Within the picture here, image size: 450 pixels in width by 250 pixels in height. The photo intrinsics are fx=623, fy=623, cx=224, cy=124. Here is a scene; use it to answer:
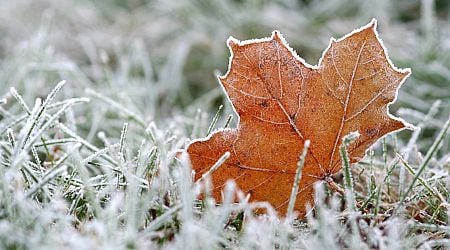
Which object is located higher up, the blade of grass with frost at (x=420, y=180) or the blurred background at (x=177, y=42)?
the blurred background at (x=177, y=42)

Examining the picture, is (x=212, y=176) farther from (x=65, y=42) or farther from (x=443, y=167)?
(x=65, y=42)

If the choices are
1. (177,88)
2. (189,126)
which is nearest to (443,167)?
(189,126)

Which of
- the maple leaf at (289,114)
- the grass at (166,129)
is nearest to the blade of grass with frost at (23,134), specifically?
the grass at (166,129)

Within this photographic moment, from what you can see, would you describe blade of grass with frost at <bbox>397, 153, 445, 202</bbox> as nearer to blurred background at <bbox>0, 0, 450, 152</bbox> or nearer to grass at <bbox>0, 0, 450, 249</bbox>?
grass at <bbox>0, 0, 450, 249</bbox>

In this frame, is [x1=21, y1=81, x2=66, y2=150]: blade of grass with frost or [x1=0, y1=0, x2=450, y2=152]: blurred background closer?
[x1=21, y1=81, x2=66, y2=150]: blade of grass with frost

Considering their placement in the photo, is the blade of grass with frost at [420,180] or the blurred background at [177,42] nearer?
the blade of grass with frost at [420,180]

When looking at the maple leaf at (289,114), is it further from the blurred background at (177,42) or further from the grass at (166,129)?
the blurred background at (177,42)

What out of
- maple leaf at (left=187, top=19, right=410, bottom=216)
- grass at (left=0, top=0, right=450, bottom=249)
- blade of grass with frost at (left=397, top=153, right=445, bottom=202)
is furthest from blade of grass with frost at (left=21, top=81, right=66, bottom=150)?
blade of grass with frost at (left=397, top=153, right=445, bottom=202)

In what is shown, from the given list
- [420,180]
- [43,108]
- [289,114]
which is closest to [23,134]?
[43,108]
